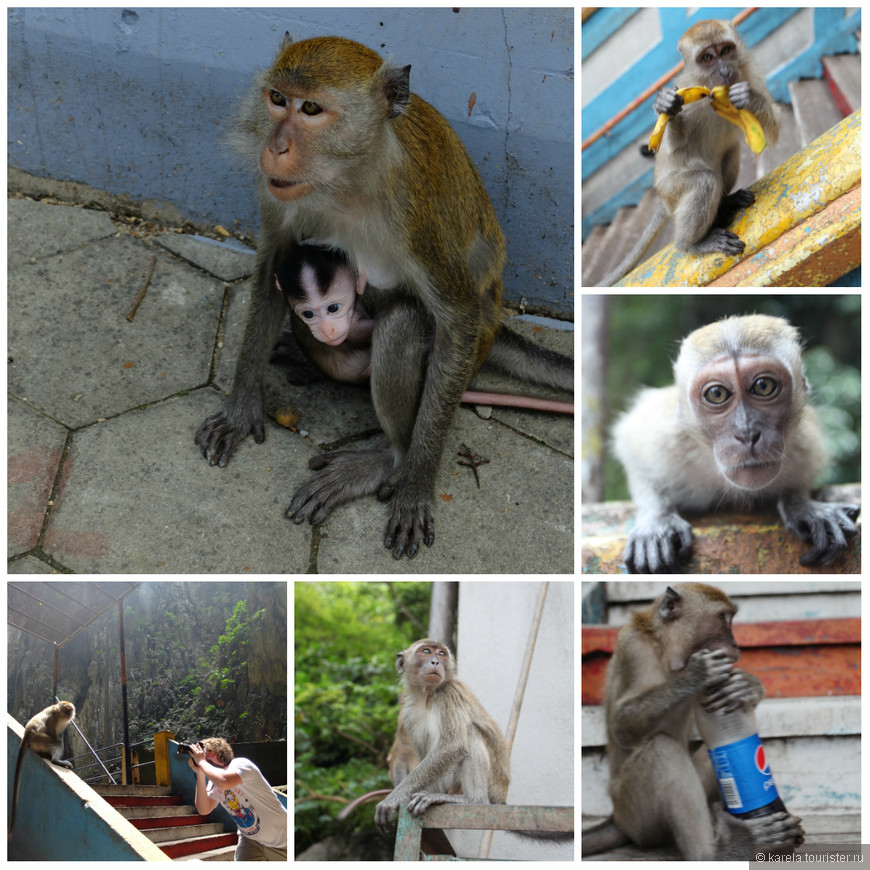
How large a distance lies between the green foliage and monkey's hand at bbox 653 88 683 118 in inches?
111

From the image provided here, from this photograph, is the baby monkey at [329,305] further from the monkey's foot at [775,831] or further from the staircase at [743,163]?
the monkey's foot at [775,831]

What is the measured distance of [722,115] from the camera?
3000 mm

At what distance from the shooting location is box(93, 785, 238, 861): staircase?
8.89 feet

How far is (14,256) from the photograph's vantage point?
4016mm

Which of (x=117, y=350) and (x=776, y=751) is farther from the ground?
(x=117, y=350)

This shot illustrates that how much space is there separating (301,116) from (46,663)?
2.12m

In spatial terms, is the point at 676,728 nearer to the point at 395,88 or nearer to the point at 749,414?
the point at 749,414

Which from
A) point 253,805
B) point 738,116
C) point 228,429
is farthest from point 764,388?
point 253,805

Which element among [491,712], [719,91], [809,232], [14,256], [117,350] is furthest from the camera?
[14,256]

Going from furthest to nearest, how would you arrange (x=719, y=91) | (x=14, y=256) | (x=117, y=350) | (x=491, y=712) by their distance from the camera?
1. (x=14, y=256)
2. (x=117, y=350)
3. (x=491, y=712)
4. (x=719, y=91)

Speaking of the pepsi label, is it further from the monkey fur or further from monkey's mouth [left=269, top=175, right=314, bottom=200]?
monkey's mouth [left=269, top=175, right=314, bottom=200]

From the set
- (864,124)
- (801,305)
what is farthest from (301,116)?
(801,305)

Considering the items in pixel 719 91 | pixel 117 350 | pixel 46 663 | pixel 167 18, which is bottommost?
pixel 46 663

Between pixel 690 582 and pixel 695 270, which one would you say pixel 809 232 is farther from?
pixel 690 582
